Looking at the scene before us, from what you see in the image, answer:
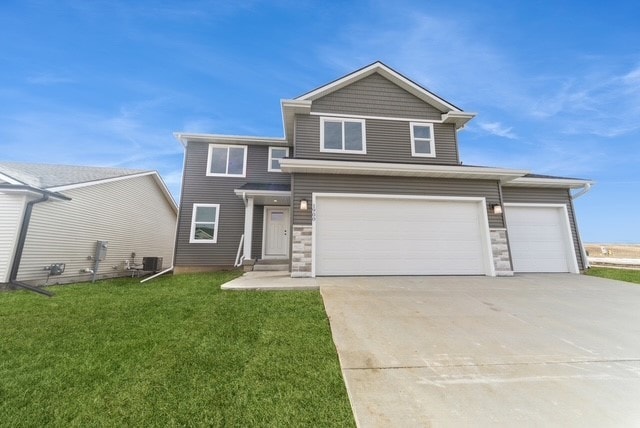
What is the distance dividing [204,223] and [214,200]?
106cm

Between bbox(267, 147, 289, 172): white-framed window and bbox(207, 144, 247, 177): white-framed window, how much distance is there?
1111mm

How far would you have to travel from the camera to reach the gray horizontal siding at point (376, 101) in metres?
9.18

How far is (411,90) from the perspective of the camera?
950cm

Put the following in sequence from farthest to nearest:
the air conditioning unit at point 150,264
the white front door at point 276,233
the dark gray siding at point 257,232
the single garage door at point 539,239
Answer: the air conditioning unit at point 150,264 < the white front door at point 276,233 < the dark gray siding at point 257,232 < the single garage door at point 539,239

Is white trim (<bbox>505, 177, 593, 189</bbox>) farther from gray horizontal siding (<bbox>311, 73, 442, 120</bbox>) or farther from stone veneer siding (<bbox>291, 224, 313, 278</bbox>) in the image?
stone veneer siding (<bbox>291, 224, 313, 278</bbox>)

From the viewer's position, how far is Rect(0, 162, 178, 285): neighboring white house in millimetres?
7074

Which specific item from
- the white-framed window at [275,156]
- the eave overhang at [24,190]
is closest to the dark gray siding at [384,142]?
the white-framed window at [275,156]

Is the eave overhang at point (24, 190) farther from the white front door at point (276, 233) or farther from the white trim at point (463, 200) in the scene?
the white trim at point (463, 200)

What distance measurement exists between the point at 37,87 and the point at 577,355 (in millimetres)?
28133

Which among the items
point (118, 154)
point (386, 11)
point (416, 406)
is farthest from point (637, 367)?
point (118, 154)

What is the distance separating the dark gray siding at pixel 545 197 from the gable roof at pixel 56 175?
15.1 meters

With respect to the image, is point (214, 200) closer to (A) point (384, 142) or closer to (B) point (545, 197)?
(A) point (384, 142)

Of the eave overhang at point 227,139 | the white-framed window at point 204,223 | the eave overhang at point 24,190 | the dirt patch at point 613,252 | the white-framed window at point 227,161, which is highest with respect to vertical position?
the eave overhang at point 227,139

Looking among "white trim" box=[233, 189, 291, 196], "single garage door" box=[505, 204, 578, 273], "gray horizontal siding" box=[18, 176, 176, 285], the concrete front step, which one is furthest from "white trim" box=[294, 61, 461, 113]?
"gray horizontal siding" box=[18, 176, 176, 285]
